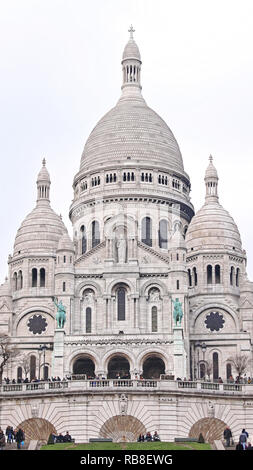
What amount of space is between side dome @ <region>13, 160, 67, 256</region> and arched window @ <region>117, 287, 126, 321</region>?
11.7 meters

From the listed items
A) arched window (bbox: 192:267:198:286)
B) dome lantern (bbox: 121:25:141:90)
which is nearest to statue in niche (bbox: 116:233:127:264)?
arched window (bbox: 192:267:198:286)

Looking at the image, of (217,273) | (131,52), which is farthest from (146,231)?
(131,52)

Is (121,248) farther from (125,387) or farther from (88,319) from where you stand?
(125,387)

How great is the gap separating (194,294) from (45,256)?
48.4ft

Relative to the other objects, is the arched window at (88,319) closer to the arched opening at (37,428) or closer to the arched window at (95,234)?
the arched window at (95,234)

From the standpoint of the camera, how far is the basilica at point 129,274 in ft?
301

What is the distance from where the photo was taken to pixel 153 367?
92125 mm

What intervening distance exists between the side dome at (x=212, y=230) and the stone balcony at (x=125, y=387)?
42843mm

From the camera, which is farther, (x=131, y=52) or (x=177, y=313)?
(x=131, y=52)

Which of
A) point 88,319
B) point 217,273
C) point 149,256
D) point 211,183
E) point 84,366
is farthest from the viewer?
point 211,183

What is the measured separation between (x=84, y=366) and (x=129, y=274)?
1049 centimetres

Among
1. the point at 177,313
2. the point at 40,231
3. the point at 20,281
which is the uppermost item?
the point at 40,231

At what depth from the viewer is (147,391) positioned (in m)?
63.1
